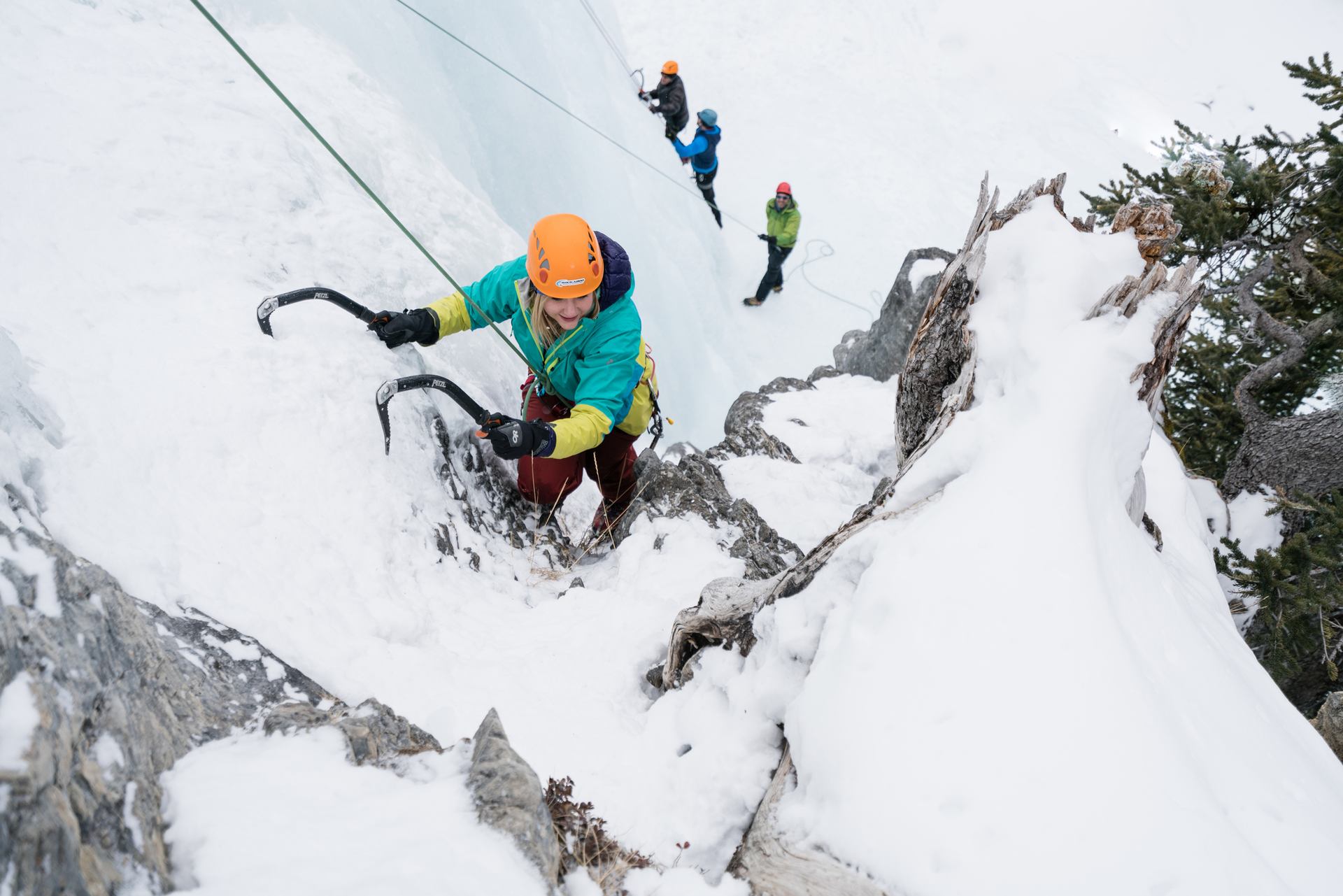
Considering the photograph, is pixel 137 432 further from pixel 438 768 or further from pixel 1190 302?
pixel 1190 302

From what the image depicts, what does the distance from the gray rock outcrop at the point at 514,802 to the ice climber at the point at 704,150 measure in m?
9.78

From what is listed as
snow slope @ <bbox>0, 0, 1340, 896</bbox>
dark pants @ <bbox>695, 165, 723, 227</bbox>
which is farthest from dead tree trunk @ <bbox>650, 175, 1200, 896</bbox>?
dark pants @ <bbox>695, 165, 723, 227</bbox>

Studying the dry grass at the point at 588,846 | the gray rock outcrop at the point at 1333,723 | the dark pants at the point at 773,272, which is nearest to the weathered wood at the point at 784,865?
the dry grass at the point at 588,846

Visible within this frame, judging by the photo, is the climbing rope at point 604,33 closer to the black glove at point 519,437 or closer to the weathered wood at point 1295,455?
the black glove at point 519,437

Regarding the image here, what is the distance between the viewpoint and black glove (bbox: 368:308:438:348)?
3.72 metres

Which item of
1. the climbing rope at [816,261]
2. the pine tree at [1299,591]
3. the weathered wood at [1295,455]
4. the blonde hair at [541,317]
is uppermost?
the climbing rope at [816,261]

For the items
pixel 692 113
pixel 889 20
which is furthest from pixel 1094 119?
pixel 692 113

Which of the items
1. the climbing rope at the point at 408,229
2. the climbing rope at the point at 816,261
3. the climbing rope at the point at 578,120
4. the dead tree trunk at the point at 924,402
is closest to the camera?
the dead tree trunk at the point at 924,402

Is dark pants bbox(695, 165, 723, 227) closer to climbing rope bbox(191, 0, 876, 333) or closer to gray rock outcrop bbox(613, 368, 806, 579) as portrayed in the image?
climbing rope bbox(191, 0, 876, 333)

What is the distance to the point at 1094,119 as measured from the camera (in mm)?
15281

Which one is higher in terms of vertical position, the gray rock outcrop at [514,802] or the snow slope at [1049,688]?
the snow slope at [1049,688]

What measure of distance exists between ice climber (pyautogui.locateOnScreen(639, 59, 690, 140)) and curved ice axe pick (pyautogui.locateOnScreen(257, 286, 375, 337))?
28.1 ft

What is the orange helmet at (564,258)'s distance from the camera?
340 centimetres

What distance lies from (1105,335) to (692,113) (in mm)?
12422
